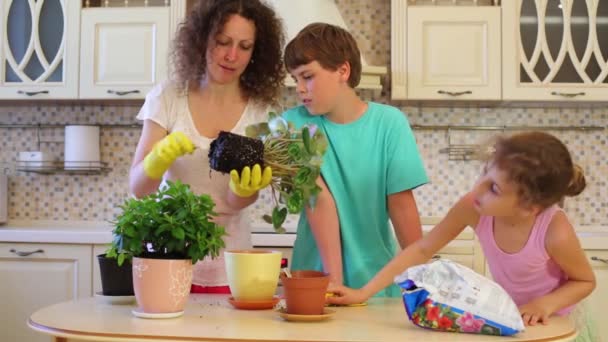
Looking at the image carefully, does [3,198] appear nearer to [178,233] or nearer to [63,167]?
[63,167]

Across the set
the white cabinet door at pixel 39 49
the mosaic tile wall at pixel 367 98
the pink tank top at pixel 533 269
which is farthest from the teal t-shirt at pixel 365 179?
the white cabinet door at pixel 39 49

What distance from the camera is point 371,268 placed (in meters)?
1.42

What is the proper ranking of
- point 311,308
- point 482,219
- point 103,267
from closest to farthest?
point 311,308, point 103,267, point 482,219

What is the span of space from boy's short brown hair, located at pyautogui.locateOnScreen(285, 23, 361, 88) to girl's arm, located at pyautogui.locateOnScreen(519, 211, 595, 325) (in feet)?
1.71

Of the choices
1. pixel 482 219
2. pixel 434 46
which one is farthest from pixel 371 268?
pixel 434 46

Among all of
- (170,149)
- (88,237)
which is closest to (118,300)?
(170,149)

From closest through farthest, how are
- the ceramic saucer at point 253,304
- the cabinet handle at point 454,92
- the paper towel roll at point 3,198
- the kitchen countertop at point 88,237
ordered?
the ceramic saucer at point 253,304
the kitchen countertop at point 88,237
the cabinet handle at point 454,92
the paper towel roll at point 3,198

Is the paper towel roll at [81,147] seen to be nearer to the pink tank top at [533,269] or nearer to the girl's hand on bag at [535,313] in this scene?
the pink tank top at [533,269]

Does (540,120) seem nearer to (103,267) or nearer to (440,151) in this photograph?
(440,151)

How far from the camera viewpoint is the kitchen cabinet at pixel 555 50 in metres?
2.83

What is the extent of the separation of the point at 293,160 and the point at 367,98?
2.15 m

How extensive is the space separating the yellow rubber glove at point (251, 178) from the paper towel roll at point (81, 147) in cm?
220

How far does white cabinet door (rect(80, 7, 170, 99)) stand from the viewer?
2.89m

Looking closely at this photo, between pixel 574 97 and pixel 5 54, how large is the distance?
8.02ft
